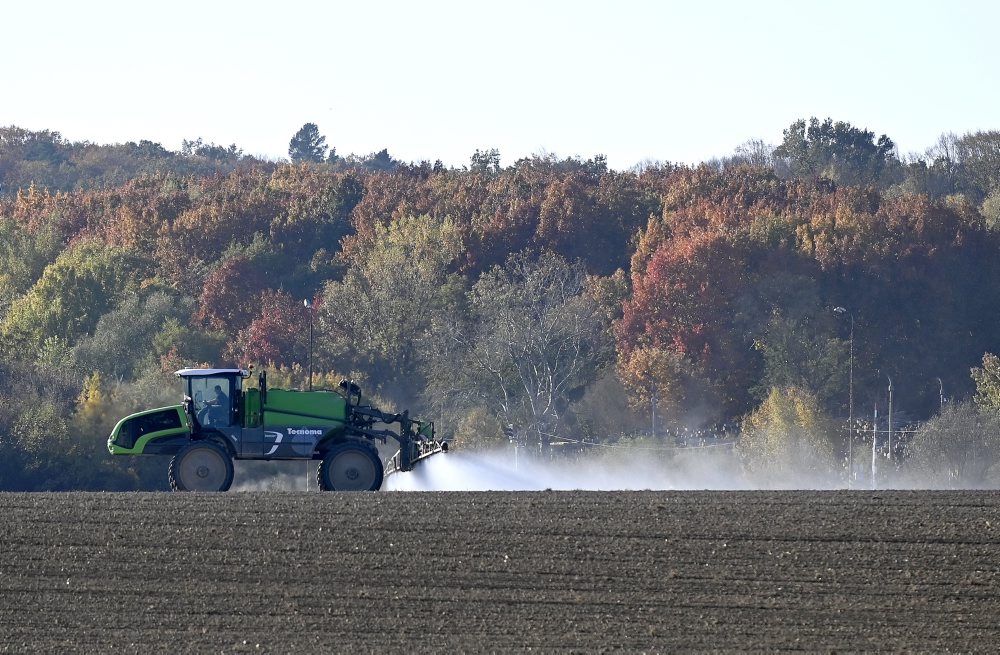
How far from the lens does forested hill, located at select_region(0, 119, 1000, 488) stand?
6681 cm

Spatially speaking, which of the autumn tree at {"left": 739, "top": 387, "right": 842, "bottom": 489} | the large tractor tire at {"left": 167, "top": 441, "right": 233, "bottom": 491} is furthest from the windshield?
the autumn tree at {"left": 739, "top": 387, "right": 842, "bottom": 489}

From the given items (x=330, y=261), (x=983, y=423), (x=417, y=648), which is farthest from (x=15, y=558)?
(x=330, y=261)

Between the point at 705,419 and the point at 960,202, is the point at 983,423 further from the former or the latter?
the point at 960,202

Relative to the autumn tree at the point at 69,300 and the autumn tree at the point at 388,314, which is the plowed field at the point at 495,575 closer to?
the autumn tree at the point at 388,314

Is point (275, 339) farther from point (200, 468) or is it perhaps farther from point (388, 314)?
point (200, 468)

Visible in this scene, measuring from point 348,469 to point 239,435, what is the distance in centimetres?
191

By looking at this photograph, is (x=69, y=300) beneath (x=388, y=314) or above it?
above

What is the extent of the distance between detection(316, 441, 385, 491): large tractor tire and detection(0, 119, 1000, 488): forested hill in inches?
870

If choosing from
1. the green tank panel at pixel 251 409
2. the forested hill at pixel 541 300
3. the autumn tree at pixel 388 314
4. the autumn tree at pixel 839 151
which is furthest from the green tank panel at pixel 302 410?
the autumn tree at pixel 839 151

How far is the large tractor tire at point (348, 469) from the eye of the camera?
28.6 meters

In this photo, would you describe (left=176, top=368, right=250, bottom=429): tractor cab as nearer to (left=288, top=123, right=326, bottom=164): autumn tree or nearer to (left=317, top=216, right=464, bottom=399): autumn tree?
(left=317, top=216, right=464, bottom=399): autumn tree

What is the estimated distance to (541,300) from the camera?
239 ft

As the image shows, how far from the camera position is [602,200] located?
8588cm

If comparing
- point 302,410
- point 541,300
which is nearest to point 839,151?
point 541,300
